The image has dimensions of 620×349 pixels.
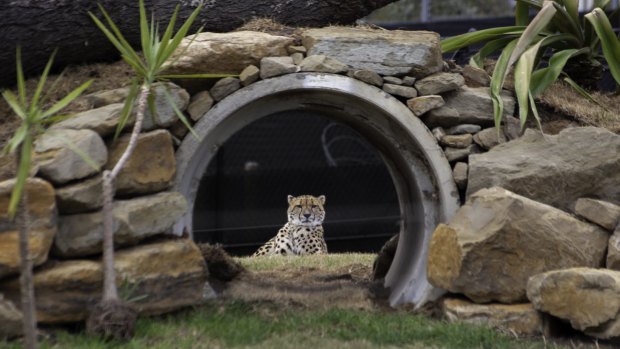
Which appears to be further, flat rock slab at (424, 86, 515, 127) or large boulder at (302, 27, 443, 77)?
flat rock slab at (424, 86, 515, 127)

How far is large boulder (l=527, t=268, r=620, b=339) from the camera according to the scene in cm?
557

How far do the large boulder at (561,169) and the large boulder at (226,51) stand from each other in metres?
1.46

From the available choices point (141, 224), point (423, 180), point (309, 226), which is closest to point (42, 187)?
point (141, 224)

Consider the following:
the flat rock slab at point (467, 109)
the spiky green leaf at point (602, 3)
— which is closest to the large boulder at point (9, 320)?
the flat rock slab at point (467, 109)

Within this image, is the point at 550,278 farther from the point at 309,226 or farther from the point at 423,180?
the point at 309,226

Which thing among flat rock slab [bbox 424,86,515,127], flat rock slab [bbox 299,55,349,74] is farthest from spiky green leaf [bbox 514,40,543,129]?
flat rock slab [bbox 299,55,349,74]

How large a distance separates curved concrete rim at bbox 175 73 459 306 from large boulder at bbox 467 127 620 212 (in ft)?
1.10

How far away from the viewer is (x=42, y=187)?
→ 17.4 ft

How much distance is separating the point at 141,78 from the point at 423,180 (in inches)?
81.9

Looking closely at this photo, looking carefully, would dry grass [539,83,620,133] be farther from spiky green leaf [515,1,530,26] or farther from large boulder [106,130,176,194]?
large boulder [106,130,176,194]

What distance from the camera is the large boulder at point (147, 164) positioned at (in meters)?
5.83

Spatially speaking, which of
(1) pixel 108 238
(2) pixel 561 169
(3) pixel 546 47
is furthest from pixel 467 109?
(1) pixel 108 238

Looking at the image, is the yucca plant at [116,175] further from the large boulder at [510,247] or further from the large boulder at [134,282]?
the large boulder at [510,247]

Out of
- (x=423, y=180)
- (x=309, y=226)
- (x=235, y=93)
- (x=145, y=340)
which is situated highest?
(x=235, y=93)
